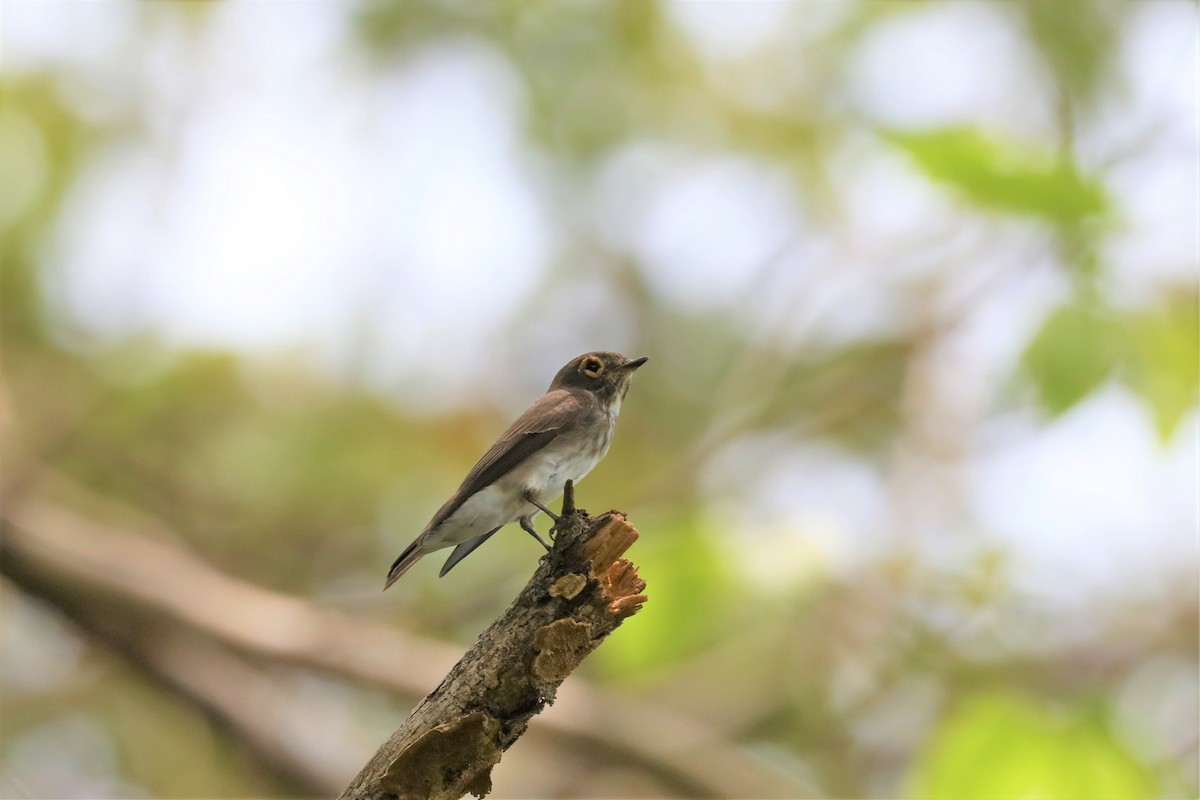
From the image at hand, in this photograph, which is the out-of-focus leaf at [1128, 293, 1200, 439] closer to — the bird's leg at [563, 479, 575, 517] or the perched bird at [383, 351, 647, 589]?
the bird's leg at [563, 479, 575, 517]

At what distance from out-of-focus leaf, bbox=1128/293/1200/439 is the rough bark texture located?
148 centimetres

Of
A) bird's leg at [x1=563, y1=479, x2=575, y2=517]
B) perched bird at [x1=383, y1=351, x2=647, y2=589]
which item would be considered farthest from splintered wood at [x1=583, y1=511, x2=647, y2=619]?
perched bird at [x1=383, y1=351, x2=647, y2=589]

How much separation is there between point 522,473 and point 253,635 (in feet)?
11.9

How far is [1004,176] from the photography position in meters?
2.77

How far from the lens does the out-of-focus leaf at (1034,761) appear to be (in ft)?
10.3

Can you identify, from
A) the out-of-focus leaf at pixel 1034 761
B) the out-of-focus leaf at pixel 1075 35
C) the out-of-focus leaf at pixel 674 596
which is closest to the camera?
the out-of-focus leaf at pixel 1034 761

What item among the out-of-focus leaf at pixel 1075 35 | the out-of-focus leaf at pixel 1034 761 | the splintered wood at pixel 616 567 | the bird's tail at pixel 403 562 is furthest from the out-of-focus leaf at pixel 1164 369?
the out-of-focus leaf at pixel 1075 35

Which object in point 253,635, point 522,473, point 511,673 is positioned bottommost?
point 511,673

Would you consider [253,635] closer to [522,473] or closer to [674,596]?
[522,473]

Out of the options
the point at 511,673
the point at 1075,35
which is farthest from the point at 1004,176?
the point at 1075,35

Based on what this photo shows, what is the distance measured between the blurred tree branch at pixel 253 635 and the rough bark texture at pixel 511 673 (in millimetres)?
3756

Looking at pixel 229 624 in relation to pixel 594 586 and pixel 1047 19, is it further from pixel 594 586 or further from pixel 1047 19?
pixel 1047 19

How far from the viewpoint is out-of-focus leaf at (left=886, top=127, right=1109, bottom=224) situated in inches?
108

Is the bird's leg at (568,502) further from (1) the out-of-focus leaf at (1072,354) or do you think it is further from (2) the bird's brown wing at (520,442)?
(1) the out-of-focus leaf at (1072,354)
